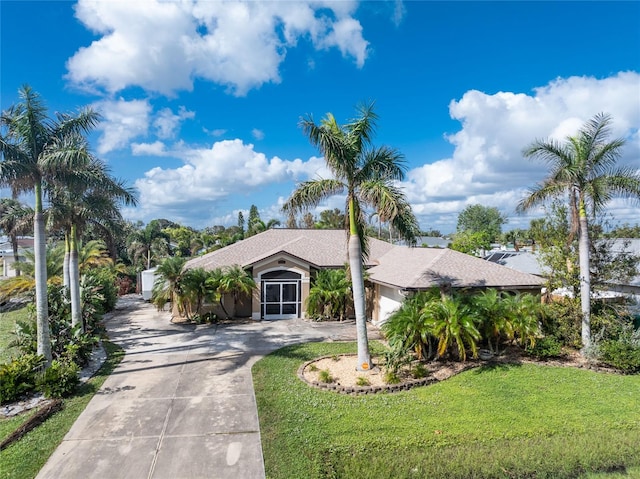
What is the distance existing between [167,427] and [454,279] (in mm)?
12020

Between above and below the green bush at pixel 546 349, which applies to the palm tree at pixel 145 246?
above

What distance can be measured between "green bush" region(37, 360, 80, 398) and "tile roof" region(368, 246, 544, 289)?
11.3 meters

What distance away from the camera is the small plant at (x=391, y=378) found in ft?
35.3

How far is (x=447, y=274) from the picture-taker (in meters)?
16.4

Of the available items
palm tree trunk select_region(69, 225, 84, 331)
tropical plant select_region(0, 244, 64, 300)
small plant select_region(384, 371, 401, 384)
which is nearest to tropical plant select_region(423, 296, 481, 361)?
small plant select_region(384, 371, 401, 384)

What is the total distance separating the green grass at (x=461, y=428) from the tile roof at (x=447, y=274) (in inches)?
186

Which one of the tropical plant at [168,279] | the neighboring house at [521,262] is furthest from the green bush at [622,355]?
the tropical plant at [168,279]

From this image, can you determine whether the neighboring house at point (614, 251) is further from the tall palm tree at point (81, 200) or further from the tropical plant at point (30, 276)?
the tropical plant at point (30, 276)

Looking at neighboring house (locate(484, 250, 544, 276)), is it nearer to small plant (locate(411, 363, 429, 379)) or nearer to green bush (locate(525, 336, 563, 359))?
green bush (locate(525, 336, 563, 359))

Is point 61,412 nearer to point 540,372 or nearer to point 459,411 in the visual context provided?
point 459,411

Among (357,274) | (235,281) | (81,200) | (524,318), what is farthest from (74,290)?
(524,318)

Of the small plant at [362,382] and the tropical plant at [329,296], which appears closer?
the small plant at [362,382]

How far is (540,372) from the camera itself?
11.9m

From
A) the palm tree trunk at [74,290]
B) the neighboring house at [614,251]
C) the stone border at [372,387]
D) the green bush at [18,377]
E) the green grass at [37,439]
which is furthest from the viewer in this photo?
the neighboring house at [614,251]
